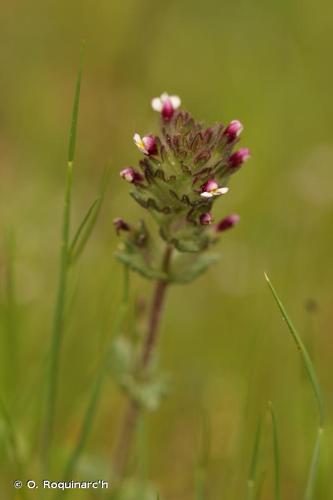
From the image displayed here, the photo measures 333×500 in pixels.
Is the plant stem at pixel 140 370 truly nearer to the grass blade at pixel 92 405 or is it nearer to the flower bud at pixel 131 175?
the grass blade at pixel 92 405

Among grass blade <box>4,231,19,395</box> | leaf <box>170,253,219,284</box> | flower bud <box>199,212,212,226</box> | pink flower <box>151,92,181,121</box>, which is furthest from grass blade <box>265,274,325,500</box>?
grass blade <box>4,231,19,395</box>

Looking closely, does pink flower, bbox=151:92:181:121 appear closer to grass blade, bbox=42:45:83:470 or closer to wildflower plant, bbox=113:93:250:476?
wildflower plant, bbox=113:93:250:476

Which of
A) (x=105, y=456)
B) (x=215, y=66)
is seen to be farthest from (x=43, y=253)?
(x=215, y=66)

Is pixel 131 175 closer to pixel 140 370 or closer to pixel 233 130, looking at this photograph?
pixel 233 130

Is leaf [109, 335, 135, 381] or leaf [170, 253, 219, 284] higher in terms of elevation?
leaf [170, 253, 219, 284]

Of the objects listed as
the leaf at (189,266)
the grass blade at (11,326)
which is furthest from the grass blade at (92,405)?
the grass blade at (11,326)

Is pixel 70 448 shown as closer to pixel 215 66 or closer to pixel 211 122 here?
pixel 211 122

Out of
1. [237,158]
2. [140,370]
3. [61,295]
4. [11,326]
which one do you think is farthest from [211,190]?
[11,326]
